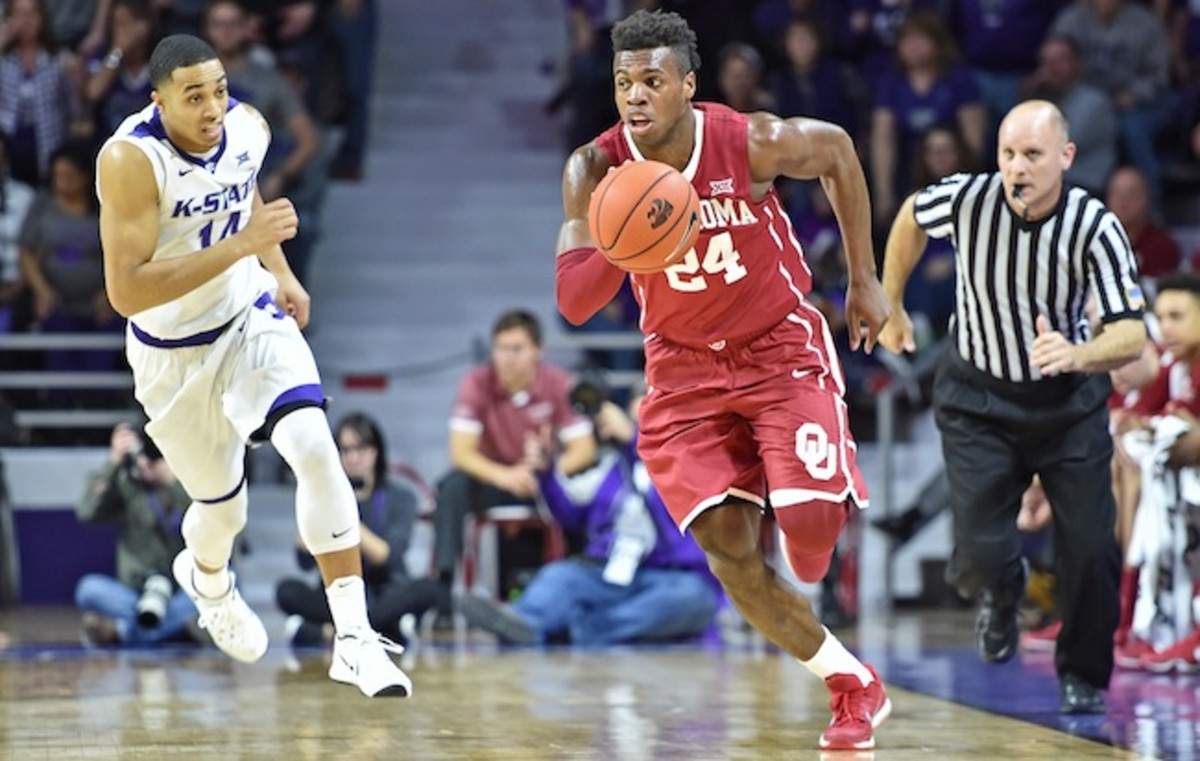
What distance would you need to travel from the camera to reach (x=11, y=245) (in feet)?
37.4

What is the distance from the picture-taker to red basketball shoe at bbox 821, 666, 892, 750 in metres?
5.75

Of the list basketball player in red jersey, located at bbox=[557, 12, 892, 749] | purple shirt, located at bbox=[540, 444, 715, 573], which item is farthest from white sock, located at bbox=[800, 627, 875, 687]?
purple shirt, located at bbox=[540, 444, 715, 573]

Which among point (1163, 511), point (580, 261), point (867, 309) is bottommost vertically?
point (1163, 511)

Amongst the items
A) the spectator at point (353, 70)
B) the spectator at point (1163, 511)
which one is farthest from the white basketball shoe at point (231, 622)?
the spectator at point (353, 70)

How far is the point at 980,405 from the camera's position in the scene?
668 centimetres

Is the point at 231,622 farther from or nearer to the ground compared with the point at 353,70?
nearer to the ground

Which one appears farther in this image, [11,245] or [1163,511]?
[11,245]

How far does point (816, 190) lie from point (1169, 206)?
2420 mm

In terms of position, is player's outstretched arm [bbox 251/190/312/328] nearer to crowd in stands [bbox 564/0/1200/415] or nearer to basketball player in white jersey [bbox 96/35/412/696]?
basketball player in white jersey [bbox 96/35/412/696]

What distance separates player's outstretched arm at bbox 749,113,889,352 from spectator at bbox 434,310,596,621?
3.98 meters

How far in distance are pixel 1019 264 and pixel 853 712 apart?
1593 millimetres

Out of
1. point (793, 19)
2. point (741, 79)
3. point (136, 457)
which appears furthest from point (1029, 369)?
point (793, 19)

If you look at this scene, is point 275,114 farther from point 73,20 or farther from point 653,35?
point 653,35

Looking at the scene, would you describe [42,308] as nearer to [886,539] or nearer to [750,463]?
[886,539]
